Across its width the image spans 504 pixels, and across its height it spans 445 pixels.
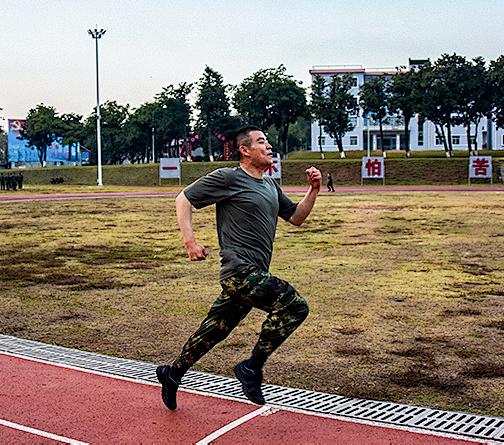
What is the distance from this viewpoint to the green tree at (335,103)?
6794 cm

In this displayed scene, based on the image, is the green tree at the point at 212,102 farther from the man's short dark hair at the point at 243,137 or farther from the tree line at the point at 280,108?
the man's short dark hair at the point at 243,137

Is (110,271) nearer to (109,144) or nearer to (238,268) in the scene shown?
(238,268)

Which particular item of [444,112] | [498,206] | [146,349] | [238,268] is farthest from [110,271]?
[444,112]

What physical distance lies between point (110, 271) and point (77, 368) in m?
6.12

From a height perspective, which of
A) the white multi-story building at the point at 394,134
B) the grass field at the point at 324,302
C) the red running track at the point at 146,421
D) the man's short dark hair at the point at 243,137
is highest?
the white multi-story building at the point at 394,134

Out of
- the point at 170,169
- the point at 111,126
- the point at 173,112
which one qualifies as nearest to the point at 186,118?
the point at 173,112

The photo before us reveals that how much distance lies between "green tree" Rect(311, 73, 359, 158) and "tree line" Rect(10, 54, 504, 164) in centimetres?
10

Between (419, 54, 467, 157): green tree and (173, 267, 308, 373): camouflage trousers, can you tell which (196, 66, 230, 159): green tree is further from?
(173, 267, 308, 373): camouflage trousers

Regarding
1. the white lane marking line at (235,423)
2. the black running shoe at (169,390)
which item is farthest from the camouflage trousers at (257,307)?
the white lane marking line at (235,423)

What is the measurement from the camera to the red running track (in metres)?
4.19

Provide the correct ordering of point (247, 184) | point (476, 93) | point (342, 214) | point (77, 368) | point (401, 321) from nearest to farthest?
point (247, 184) < point (77, 368) < point (401, 321) < point (342, 214) < point (476, 93)

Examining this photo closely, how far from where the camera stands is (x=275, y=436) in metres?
4.20

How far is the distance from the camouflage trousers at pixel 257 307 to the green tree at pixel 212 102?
69.4 metres

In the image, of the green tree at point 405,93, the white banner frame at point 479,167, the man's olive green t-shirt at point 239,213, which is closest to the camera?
the man's olive green t-shirt at point 239,213
